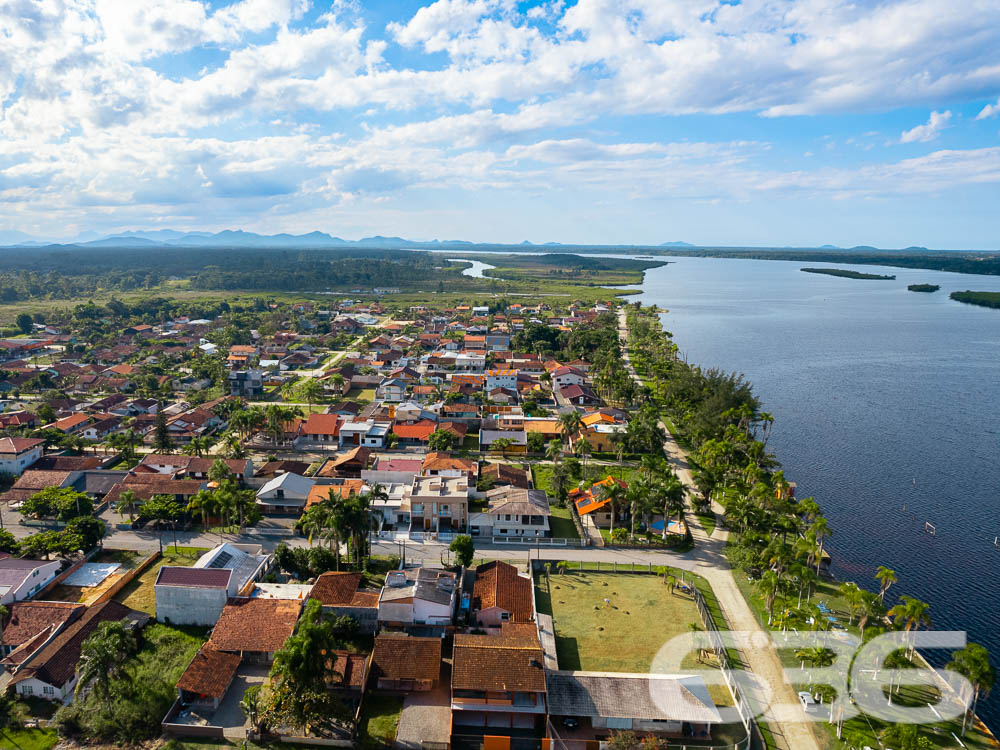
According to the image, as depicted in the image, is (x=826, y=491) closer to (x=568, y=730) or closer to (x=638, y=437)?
(x=638, y=437)

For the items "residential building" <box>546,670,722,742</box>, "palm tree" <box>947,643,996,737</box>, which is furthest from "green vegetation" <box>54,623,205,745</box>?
"palm tree" <box>947,643,996,737</box>

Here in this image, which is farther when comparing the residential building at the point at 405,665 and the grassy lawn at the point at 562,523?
the grassy lawn at the point at 562,523

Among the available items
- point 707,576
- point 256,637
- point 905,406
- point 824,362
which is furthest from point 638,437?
point 824,362

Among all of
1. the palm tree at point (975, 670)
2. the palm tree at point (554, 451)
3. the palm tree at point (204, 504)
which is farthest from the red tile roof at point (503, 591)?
the palm tree at point (554, 451)

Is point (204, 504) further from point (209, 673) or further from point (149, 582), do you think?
point (209, 673)

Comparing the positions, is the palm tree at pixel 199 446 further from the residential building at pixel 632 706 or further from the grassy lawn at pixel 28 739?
the residential building at pixel 632 706
